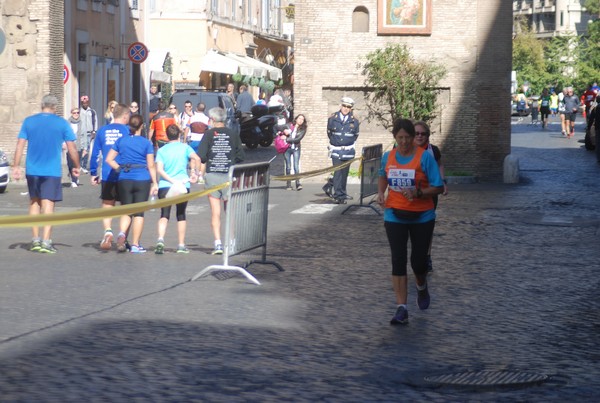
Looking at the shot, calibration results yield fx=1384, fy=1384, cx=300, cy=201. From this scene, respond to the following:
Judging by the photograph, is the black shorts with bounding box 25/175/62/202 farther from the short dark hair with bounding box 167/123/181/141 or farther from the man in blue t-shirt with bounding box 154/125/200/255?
the short dark hair with bounding box 167/123/181/141

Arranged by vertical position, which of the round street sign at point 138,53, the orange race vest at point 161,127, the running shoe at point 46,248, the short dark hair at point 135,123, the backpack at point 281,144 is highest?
the round street sign at point 138,53

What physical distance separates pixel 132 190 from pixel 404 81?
16.1 m

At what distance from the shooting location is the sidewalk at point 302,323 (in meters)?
7.77

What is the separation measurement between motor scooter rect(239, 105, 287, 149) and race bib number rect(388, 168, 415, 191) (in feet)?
108

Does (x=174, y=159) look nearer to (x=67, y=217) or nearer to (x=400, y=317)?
(x=67, y=217)

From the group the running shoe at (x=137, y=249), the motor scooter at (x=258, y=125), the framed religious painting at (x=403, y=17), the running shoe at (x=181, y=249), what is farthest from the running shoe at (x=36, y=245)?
the motor scooter at (x=258, y=125)

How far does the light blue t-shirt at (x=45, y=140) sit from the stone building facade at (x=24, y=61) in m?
15.8

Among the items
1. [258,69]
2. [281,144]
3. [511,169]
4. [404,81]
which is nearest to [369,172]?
[281,144]

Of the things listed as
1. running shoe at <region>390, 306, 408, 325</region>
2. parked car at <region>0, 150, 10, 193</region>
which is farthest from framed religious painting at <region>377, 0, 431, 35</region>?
running shoe at <region>390, 306, 408, 325</region>

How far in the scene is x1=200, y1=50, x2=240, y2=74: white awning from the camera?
5500cm

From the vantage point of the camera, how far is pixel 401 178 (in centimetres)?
1042

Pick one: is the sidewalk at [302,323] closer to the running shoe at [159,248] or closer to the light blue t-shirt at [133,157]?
the running shoe at [159,248]

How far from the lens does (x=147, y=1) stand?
50.1m

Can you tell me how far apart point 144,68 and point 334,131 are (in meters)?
27.5
